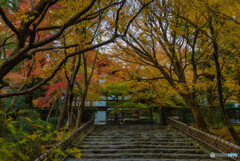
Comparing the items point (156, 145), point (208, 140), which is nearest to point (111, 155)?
point (156, 145)

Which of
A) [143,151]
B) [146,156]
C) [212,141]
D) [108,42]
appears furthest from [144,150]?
[108,42]

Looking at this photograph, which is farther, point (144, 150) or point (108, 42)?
point (144, 150)

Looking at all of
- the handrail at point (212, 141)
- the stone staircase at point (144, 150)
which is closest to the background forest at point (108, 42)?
the handrail at point (212, 141)

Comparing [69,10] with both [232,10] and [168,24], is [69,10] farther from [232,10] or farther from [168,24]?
[232,10]

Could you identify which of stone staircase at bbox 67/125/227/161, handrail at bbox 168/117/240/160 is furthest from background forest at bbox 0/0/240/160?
stone staircase at bbox 67/125/227/161

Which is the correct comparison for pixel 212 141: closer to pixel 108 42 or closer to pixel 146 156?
pixel 146 156

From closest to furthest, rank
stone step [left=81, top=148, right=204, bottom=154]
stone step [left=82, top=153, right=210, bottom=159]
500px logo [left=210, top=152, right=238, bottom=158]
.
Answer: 500px logo [left=210, top=152, right=238, bottom=158] < stone step [left=82, top=153, right=210, bottom=159] < stone step [left=81, top=148, right=204, bottom=154]

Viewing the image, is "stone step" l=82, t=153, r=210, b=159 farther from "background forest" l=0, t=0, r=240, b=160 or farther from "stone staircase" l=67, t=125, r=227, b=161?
"background forest" l=0, t=0, r=240, b=160

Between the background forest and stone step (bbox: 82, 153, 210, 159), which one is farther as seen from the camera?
stone step (bbox: 82, 153, 210, 159)

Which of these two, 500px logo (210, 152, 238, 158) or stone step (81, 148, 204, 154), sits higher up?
500px logo (210, 152, 238, 158)

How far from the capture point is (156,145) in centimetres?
750

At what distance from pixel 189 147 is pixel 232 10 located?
18.7 feet

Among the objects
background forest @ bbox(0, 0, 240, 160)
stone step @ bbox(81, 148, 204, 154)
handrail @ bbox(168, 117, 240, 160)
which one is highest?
background forest @ bbox(0, 0, 240, 160)

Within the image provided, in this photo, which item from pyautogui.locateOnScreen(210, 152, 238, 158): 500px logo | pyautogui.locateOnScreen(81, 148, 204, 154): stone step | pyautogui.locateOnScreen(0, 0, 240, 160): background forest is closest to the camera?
pyautogui.locateOnScreen(0, 0, 240, 160): background forest
